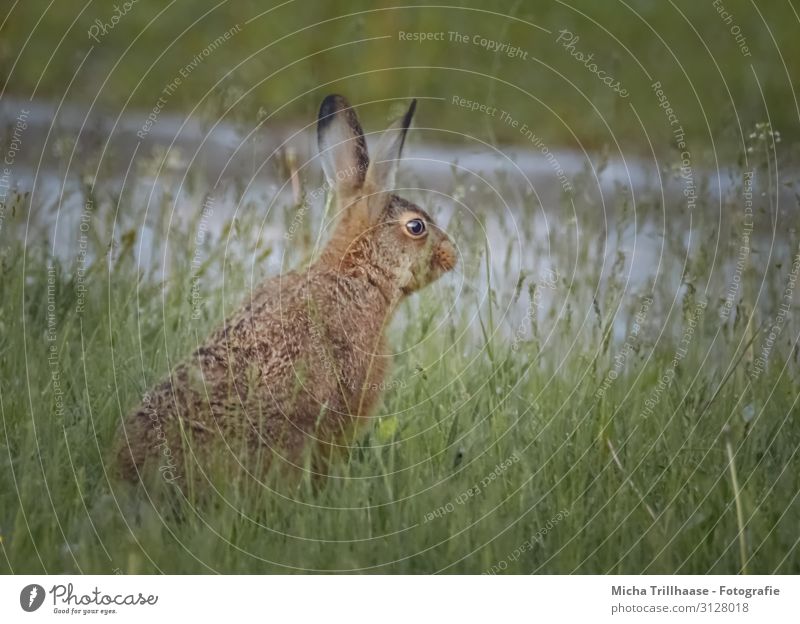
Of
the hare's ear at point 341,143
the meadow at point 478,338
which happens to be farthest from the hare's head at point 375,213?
the meadow at point 478,338

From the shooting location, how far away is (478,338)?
4.28 metres

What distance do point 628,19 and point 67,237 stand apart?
7.58 feet

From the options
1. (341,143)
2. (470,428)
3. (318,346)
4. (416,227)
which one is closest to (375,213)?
(416,227)

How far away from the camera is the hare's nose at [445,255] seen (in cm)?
427

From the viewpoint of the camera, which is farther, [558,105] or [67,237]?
[558,105]

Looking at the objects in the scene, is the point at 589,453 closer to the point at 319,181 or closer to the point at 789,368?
the point at 789,368

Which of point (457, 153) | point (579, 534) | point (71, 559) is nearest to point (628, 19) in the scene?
point (457, 153)

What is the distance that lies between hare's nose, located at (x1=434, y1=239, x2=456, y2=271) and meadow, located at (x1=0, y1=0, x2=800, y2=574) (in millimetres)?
93

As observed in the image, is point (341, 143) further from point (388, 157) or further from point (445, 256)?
point (445, 256)

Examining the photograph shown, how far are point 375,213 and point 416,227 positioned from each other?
18 cm

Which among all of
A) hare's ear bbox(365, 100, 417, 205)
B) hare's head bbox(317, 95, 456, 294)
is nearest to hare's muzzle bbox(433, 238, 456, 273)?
hare's head bbox(317, 95, 456, 294)

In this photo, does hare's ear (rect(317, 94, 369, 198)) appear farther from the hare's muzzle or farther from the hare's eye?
the hare's muzzle

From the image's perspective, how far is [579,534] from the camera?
11.6 ft
